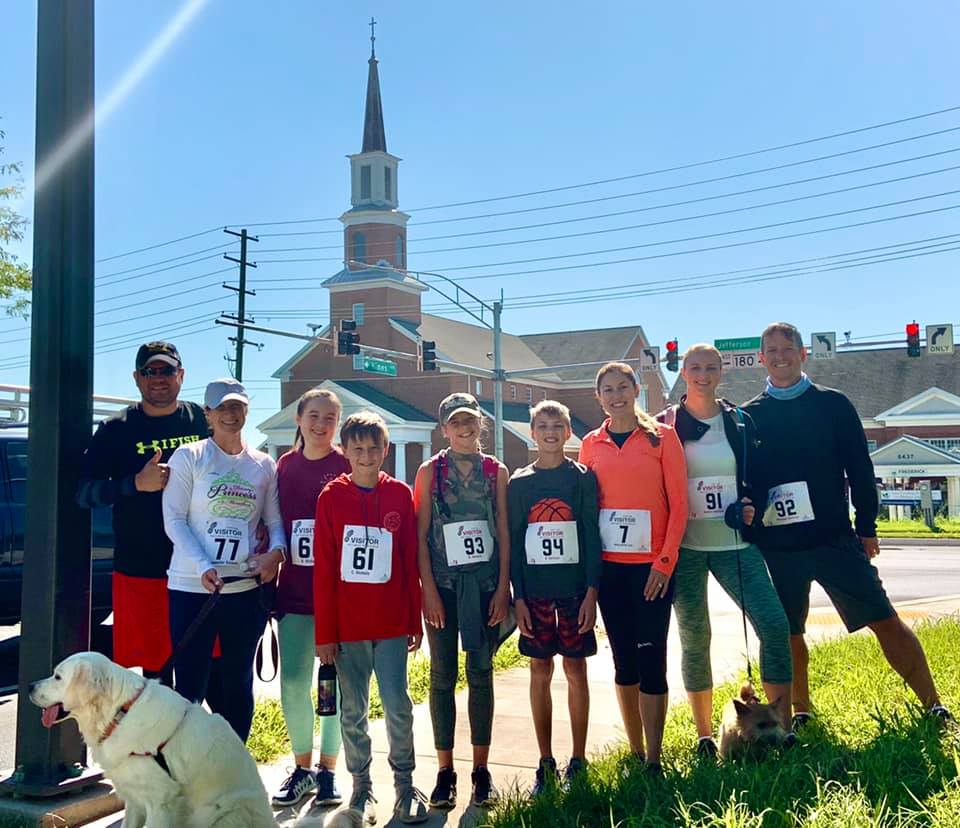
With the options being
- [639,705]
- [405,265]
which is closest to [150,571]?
[639,705]

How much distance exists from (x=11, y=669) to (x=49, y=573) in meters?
4.87

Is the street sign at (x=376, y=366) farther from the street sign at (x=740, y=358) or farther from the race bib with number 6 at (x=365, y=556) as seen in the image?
the race bib with number 6 at (x=365, y=556)

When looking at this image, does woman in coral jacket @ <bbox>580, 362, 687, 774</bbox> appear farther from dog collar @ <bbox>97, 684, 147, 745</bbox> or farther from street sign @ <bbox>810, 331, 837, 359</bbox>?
street sign @ <bbox>810, 331, 837, 359</bbox>

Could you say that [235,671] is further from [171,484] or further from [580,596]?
[580,596]

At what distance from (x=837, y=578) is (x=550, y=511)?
5.77ft

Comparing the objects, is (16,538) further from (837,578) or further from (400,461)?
(400,461)

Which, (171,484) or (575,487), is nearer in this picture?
(171,484)

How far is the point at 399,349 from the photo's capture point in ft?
168

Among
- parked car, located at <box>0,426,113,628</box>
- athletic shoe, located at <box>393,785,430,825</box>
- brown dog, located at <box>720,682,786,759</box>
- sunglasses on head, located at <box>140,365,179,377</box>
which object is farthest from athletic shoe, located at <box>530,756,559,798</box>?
parked car, located at <box>0,426,113,628</box>

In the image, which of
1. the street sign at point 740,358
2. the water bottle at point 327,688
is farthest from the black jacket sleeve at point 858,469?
the street sign at point 740,358

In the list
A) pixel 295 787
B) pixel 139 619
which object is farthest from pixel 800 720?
pixel 139 619

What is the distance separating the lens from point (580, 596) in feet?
15.1

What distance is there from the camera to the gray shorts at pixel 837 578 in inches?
196

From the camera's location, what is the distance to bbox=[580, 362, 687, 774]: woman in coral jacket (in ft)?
14.9
